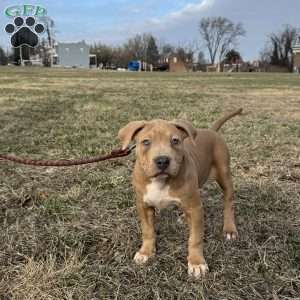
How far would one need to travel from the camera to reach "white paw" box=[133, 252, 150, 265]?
338 centimetres

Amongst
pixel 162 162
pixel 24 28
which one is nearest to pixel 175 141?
pixel 162 162

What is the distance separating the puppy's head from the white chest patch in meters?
0.15

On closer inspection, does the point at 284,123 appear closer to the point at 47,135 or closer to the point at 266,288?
the point at 47,135

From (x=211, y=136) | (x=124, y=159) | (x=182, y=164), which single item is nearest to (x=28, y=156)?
(x=124, y=159)

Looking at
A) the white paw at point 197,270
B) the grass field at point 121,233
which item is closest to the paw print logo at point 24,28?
the grass field at point 121,233

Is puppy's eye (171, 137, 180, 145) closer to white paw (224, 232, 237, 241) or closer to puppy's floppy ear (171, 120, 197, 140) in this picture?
puppy's floppy ear (171, 120, 197, 140)

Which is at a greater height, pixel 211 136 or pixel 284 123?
pixel 211 136

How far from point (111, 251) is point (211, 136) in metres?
1.16

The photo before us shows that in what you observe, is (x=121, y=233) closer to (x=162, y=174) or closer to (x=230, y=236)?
(x=230, y=236)

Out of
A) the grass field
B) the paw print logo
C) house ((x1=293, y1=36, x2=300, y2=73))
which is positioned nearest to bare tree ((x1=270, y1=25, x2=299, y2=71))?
house ((x1=293, y1=36, x2=300, y2=73))

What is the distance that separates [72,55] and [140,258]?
89303 mm

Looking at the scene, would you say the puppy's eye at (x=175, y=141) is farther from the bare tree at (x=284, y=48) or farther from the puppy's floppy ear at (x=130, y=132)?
the bare tree at (x=284, y=48)

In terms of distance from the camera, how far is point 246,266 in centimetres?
335

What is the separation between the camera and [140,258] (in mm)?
3416
